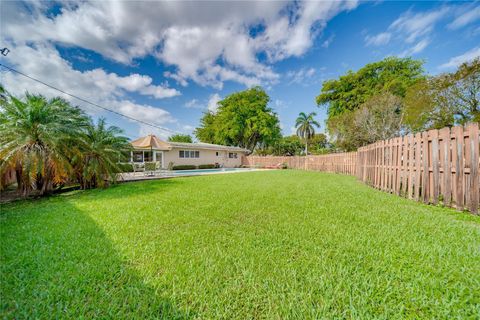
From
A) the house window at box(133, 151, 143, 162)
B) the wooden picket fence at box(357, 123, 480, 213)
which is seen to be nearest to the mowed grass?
the wooden picket fence at box(357, 123, 480, 213)

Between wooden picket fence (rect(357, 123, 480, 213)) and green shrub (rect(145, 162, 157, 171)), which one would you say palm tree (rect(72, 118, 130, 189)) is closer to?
green shrub (rect(145, 162, 157, 171))

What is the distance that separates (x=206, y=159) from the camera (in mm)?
24219

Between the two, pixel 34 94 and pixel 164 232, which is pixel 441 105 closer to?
pixel 164 232

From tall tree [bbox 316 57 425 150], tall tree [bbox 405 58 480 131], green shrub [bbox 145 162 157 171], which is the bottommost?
green shrub [bbox 145 162 157 171]

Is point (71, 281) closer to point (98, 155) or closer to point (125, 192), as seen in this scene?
point (125, 192)

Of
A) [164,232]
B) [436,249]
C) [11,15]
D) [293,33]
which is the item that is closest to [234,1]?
[293,33]

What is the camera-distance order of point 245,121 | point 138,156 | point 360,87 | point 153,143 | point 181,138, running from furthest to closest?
point 181,138 → point 245,121 → point 360,87 → point 138,156 → point 153,143

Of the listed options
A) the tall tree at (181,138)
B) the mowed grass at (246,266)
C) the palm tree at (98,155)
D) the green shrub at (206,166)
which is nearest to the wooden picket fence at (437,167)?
the mowed grass at (246,266)

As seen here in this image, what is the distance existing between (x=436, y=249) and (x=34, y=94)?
451 inches

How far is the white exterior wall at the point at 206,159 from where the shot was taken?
20500mm

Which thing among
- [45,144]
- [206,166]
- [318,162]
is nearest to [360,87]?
[318,162]

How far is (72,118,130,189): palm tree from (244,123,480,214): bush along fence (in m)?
10.6

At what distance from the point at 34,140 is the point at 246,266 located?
318 inches

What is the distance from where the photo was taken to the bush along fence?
12.3ft
